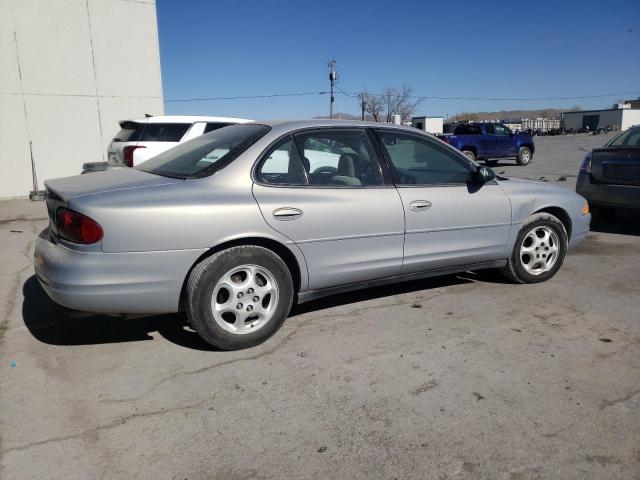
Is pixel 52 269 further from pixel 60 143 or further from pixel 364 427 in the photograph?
pixel 60 143

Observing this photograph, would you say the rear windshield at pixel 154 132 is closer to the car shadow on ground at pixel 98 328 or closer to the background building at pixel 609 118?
the car shadow on ground at pixel 98 328

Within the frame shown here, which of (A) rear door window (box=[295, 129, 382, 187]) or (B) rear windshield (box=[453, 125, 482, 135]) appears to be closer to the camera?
(A) rear door window (box=[295, 129, 382, 187])

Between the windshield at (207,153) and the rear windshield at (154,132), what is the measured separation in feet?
14.7

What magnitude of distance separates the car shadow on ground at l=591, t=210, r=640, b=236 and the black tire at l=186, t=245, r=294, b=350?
5.89 m

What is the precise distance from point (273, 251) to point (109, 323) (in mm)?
1487

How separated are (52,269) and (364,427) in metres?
2.07

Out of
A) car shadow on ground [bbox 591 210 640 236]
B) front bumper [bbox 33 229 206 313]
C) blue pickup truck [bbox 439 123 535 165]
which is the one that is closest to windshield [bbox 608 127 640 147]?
car shadow on ground [bbox 591 210 640 236]

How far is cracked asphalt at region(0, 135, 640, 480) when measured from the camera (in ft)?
7.66

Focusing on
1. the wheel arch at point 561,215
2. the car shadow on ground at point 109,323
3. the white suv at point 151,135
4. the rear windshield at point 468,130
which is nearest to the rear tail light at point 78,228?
the car shadow on ground at point 109,323

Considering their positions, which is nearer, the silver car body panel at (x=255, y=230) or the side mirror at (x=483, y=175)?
the silver car body panel at (x=255, y=230)

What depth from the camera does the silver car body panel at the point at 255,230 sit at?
119 inches

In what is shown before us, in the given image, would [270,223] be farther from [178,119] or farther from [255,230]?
[178,119]

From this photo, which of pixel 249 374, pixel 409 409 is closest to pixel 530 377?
pixel 409 409

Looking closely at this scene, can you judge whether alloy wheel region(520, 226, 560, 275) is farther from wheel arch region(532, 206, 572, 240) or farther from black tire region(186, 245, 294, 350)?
black tire region(186, 245, 294, 350)
